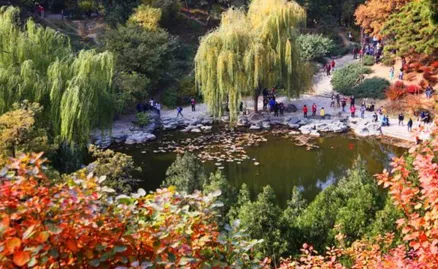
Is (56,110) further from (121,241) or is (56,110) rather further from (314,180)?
(121,241)

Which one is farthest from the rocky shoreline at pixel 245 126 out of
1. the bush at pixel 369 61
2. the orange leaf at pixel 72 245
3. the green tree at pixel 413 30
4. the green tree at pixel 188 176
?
the orange leaf at pixel 72 245

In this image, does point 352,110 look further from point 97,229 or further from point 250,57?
point 97,229

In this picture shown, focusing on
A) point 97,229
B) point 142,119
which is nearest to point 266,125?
point 142,119

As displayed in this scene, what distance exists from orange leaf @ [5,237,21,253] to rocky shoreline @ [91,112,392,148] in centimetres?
1804

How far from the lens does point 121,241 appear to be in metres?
3.12

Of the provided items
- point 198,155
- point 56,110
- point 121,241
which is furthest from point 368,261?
point 198,155

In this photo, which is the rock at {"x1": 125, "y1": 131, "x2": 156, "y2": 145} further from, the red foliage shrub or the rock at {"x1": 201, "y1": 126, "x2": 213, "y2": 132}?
the red foliage shrub

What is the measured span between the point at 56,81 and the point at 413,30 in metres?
17.7

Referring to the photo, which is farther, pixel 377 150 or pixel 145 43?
pixel 145 43

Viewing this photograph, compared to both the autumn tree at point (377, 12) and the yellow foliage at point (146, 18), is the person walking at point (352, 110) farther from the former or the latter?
the yellow foliage at point (146, 18)

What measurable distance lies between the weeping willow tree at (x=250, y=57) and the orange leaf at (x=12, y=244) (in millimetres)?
19184

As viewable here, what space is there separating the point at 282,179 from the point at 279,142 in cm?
379

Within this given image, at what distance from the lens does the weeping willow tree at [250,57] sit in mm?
21594

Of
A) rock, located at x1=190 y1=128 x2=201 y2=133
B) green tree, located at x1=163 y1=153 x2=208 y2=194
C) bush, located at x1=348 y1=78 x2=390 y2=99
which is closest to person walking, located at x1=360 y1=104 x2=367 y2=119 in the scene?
bush, located at x1=348 y1=78 x2=390 y2=99
